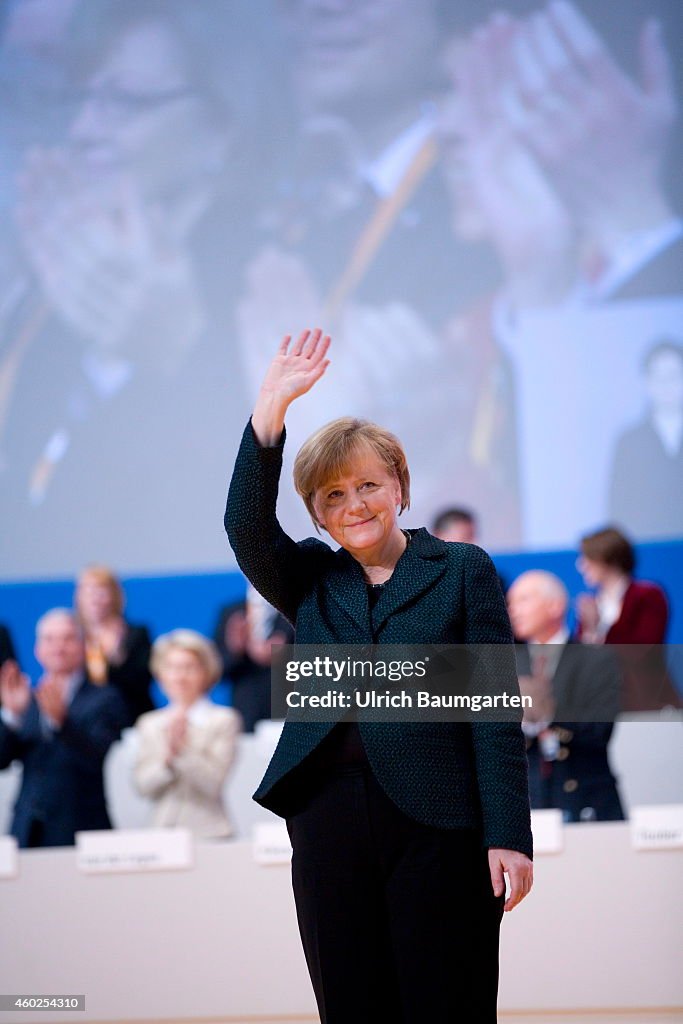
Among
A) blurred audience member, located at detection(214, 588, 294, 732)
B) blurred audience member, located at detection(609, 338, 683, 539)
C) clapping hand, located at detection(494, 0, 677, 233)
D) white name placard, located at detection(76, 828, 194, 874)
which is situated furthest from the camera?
clapping hand, located at detection(494, 0, 677, 233)

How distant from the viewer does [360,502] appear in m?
1.84

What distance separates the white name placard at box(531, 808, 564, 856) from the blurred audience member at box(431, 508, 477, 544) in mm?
1520

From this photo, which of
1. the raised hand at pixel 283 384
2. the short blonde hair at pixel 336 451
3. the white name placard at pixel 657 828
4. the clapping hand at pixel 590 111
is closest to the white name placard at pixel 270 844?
the white name placard at pixel 657 828

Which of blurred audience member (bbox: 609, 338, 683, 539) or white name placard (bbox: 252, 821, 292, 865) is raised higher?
blurred audience member (bbox: 609, 338, 683, 539)

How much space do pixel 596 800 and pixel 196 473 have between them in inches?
105

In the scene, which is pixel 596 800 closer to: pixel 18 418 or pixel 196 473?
pixel 196 473

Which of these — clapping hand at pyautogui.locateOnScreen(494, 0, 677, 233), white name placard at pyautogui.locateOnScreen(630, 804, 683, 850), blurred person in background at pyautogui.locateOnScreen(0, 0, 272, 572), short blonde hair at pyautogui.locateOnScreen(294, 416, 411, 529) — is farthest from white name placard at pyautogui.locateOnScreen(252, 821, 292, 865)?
clapping hand at pyautogui.locateOnScreen(494, 0, 677, 233)

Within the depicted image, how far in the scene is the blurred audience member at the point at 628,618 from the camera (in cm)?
418

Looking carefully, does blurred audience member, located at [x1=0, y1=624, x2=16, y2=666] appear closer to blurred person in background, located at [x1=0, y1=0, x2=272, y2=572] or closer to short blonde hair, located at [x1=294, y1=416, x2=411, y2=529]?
blurred person in background, located at [x1=0, y1=0, x2=272, y2=572]

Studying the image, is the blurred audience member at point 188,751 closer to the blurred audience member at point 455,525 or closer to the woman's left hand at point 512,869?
the blurred audience member at point 455,525

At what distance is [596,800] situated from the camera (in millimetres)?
3762

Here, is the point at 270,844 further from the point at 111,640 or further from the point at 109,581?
the point at 109,581

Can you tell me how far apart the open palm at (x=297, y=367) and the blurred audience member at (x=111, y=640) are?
3030 mm

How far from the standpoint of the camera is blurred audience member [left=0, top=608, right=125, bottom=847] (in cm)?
411
